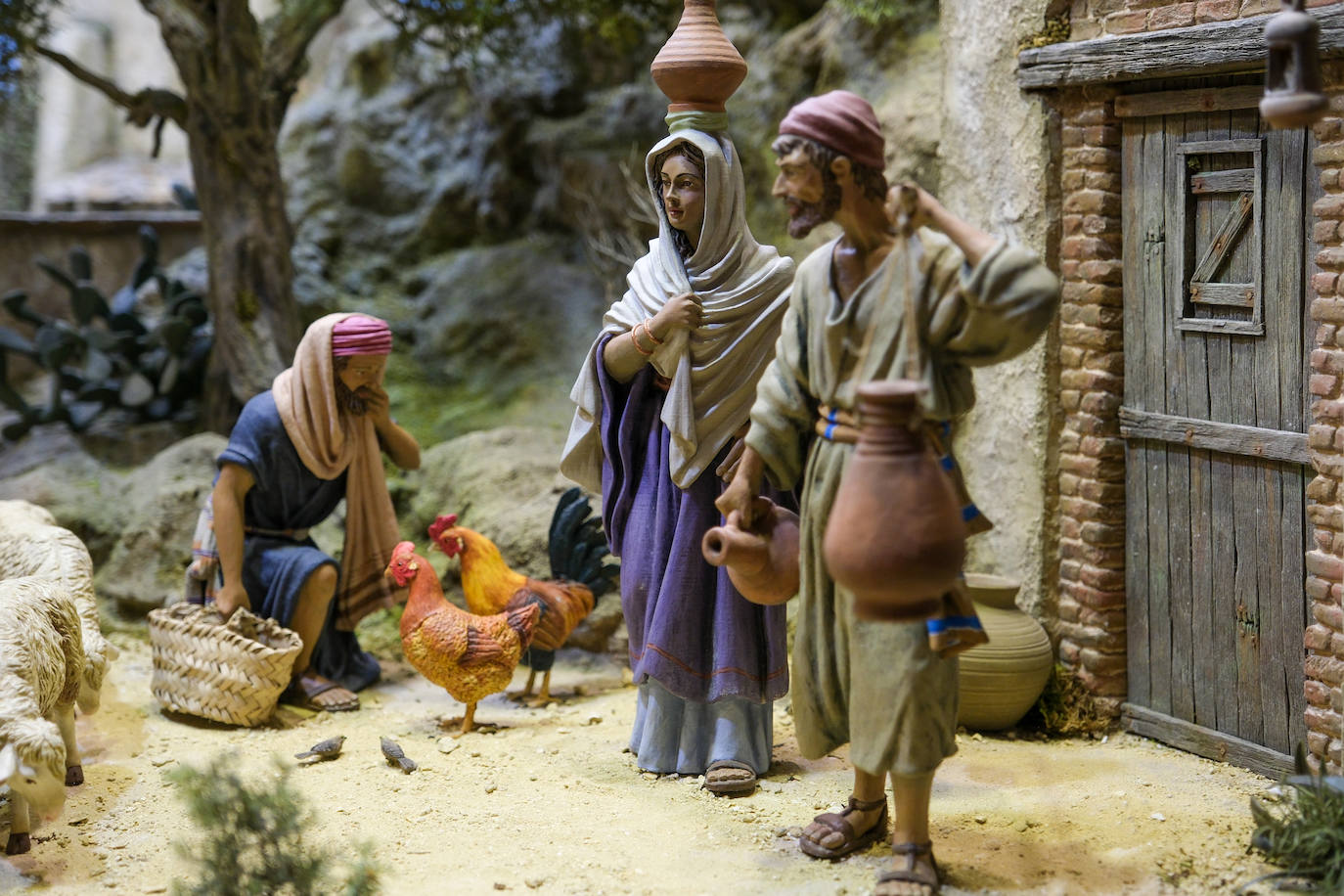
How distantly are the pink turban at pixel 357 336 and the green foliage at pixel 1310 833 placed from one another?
3974mm

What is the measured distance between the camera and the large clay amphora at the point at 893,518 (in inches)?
Result: 135

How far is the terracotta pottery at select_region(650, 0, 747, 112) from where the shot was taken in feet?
15.8

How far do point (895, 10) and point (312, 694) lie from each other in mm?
4616

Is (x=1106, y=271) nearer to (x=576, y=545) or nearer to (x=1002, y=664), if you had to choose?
(x=1002, y=664)

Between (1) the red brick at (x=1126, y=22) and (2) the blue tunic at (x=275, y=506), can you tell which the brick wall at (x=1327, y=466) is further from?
(2) the blue tunic at (x=275, y=506)

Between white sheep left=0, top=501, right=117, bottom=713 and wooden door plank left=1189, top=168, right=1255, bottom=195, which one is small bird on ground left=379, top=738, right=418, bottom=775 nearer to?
white sheep left=0, top=501, right=117, bottom=713

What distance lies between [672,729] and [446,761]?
38.3 inches

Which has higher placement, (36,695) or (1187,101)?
(1187,101)

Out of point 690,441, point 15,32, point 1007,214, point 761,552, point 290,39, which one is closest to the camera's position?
point 761,552

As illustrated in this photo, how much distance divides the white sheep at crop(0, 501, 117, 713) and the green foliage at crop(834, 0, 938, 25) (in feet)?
15.6

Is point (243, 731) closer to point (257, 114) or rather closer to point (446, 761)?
point (446, 761)

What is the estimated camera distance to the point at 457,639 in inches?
220

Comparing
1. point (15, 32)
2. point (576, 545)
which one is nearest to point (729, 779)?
point (576, 545)

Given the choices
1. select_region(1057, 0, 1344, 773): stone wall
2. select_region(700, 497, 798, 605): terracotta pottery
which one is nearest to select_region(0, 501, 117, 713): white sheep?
select_region(700, 497, 798, 605): terracotta pottery
